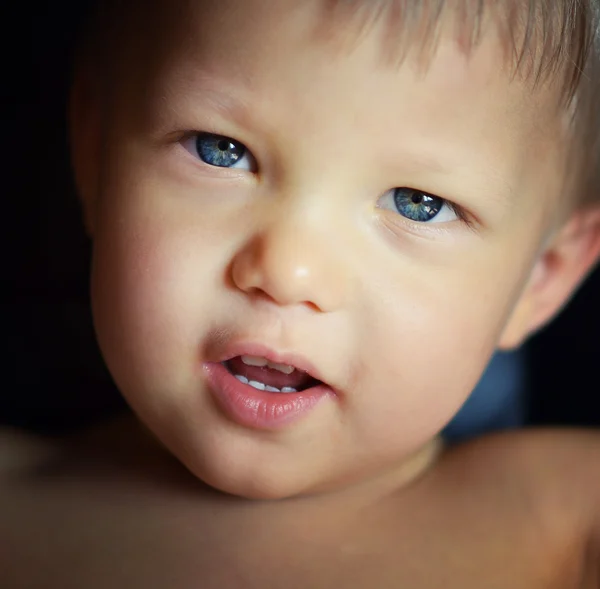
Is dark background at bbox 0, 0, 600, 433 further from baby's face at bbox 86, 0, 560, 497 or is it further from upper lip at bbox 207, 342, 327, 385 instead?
upper lip at bbox 207, 342, 327, 385

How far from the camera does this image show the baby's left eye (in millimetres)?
947

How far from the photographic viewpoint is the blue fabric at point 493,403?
146cm

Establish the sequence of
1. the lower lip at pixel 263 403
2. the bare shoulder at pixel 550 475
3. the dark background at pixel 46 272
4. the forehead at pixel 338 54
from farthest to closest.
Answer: the dark background at pixel 46 272
the bare shoulder at pixel 550 475
the lower lip at pixel 263 403
the forehead at pixel 338 54

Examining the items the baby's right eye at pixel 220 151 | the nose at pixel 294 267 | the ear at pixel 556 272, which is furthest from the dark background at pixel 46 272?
the nose at pixel 294 267

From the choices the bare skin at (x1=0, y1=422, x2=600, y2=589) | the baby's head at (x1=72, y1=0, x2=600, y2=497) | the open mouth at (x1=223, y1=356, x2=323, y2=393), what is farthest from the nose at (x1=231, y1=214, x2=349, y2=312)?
the bare skin at (x1=0, y1=422, x2=600, y2=589)

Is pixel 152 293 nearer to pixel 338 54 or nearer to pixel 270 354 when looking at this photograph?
pixel 270 354

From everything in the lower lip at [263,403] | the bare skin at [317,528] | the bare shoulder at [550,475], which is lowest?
the bare skin at [317,528]

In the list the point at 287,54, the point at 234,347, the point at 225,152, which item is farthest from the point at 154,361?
the point at 287,54

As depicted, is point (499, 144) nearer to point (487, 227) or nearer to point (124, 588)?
point (487, 227)

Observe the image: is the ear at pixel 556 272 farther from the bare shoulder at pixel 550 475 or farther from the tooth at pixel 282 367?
the tooth at pixel 282 367

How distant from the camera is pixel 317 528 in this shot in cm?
112

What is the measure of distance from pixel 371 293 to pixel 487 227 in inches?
6.3

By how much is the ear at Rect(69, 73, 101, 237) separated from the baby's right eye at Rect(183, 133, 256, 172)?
0.22m

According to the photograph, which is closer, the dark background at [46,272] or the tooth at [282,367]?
the tooth at [282,367]
